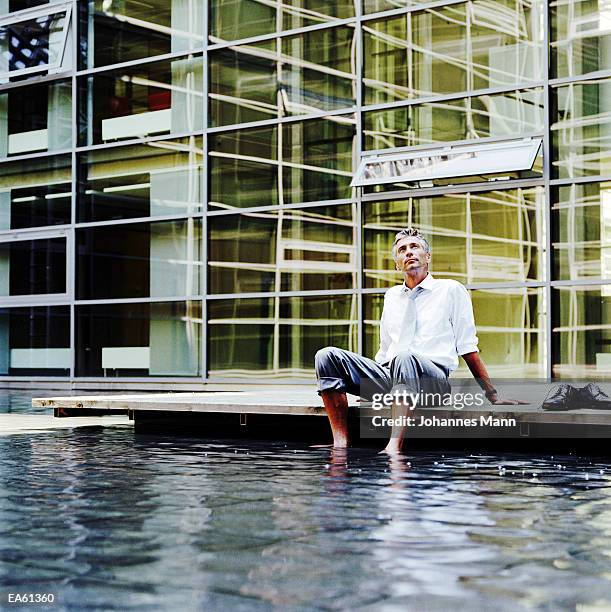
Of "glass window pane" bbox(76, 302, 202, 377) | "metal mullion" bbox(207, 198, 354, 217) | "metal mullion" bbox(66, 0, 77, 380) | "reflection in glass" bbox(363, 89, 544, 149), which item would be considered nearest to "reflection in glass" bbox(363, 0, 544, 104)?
"reflection in glass" bbox(363, 89, 544, 149)

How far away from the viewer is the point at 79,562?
14.5ft

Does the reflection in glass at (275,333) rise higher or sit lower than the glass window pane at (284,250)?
lower

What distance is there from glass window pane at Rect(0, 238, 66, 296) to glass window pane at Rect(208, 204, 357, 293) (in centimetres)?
319

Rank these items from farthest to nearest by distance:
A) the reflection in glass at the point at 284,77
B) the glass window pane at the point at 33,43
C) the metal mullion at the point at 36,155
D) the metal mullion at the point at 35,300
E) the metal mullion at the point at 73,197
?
the glass window pane at the point at 33,43, the metal mullion at the point at 36,155, the metal mullion at the point at 35,300, the metal mullion at the point at 73,197, the reflection in glass at the point at 284,77

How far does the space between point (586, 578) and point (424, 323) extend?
4.86 m

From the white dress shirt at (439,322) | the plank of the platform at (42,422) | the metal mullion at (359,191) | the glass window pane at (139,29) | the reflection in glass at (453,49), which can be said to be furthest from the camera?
the glass window pane at (139,29)

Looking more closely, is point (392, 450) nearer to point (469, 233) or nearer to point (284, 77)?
point (469, 233)

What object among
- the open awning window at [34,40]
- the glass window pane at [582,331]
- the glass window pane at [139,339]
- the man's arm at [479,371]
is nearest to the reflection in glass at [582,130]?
the glass window pane at [582,331]

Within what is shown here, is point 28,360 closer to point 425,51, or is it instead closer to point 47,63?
point 47,63

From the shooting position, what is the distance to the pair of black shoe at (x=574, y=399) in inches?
362

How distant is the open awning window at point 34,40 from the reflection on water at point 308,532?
12330 mm

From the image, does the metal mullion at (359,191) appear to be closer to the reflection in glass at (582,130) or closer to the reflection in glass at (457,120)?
the reflection in glass at (457,120)

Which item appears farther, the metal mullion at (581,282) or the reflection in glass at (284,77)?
the reflection in glass at (284,77)

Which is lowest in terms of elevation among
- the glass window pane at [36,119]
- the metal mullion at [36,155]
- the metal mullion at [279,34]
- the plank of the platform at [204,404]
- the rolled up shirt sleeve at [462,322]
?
the plank of the platform at [204,404]
